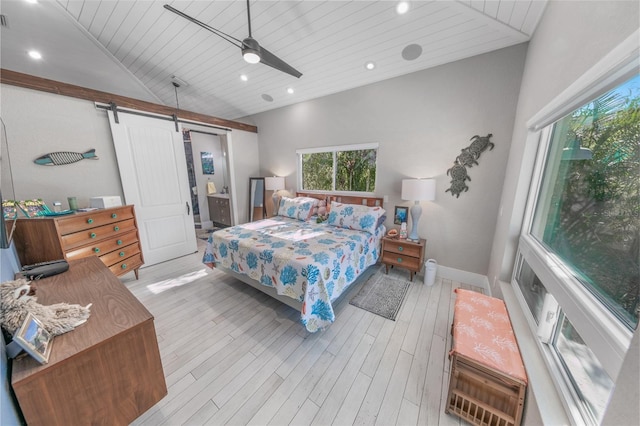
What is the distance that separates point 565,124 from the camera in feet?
4.68

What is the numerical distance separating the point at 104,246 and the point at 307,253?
242 centimetres

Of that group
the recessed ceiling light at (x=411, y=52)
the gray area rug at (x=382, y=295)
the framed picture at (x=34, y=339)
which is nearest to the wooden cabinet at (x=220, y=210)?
the gray area rug at (x=382, y=295)

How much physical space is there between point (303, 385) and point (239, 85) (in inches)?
166

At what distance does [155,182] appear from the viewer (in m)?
3.19

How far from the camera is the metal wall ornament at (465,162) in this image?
241 cm

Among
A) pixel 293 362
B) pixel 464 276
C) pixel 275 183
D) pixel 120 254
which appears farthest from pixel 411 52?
pixel 120 254

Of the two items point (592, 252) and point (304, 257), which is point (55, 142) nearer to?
point (304, 257)

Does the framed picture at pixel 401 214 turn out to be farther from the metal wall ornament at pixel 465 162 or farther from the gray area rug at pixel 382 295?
the gray area rug at pixel 382 295

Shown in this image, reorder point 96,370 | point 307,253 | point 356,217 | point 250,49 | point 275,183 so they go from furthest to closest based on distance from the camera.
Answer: point 275,183
point 356,217
point 307,253
point 250,49
point 96,370

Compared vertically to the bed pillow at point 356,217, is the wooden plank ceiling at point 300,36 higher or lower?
higher

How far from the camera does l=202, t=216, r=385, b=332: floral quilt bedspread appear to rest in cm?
183

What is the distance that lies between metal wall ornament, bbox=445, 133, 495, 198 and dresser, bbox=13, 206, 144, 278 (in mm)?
4239

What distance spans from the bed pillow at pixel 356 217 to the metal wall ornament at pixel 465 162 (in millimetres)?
961

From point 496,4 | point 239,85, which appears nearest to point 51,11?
point 239,85
